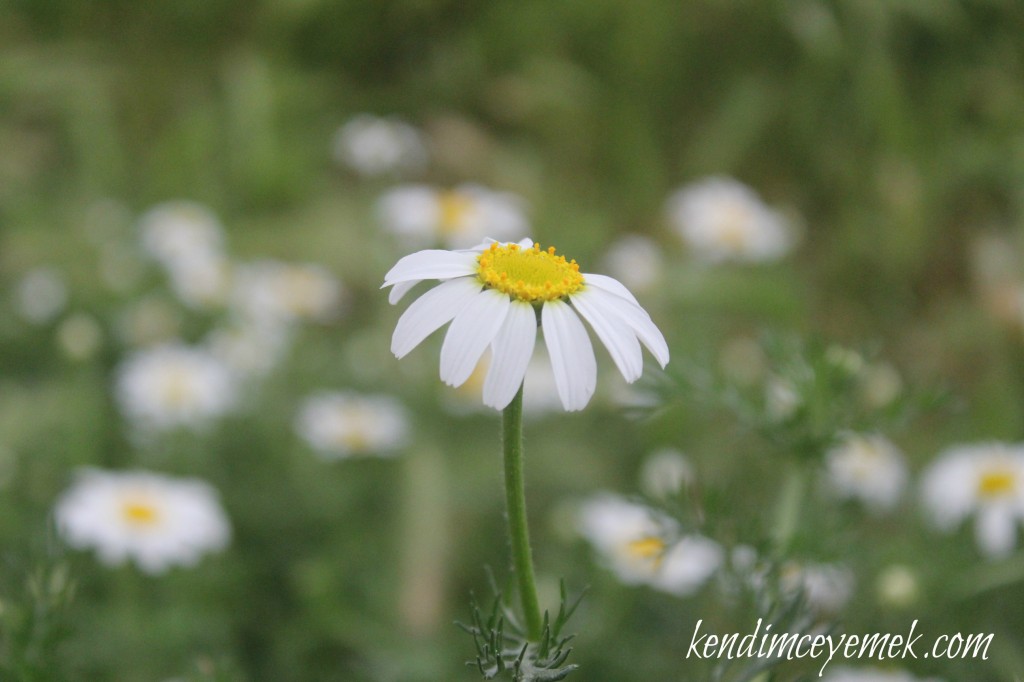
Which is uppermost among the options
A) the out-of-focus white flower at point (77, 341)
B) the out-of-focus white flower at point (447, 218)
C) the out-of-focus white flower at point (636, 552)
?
the out-of-focus white flower at point (447, 218)

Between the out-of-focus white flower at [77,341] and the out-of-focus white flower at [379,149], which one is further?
the out-of-focus white flower at [379,149]

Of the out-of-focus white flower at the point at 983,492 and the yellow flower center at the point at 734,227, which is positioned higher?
the yellow flower center at the point at 734,227

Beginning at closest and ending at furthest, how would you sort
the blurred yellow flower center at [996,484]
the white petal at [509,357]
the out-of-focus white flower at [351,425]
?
the white petal at [509,357] < the blurred yellow flower center at [996,484] < the out-of-focus white flower at [351,425]

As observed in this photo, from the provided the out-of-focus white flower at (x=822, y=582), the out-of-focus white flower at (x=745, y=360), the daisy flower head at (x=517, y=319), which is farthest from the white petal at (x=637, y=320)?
the out-of-focus white flower at (x=745, y=360)

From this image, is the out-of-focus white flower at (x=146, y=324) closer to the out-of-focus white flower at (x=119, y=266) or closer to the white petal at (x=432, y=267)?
the out-of-focus white flower at (x=119, y=266)

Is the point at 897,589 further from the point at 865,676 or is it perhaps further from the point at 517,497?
the point at 517,497

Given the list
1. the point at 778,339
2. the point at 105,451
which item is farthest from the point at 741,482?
the point at 105,451

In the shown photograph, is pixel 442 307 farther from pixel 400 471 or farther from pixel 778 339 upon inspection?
pixel 400 471
